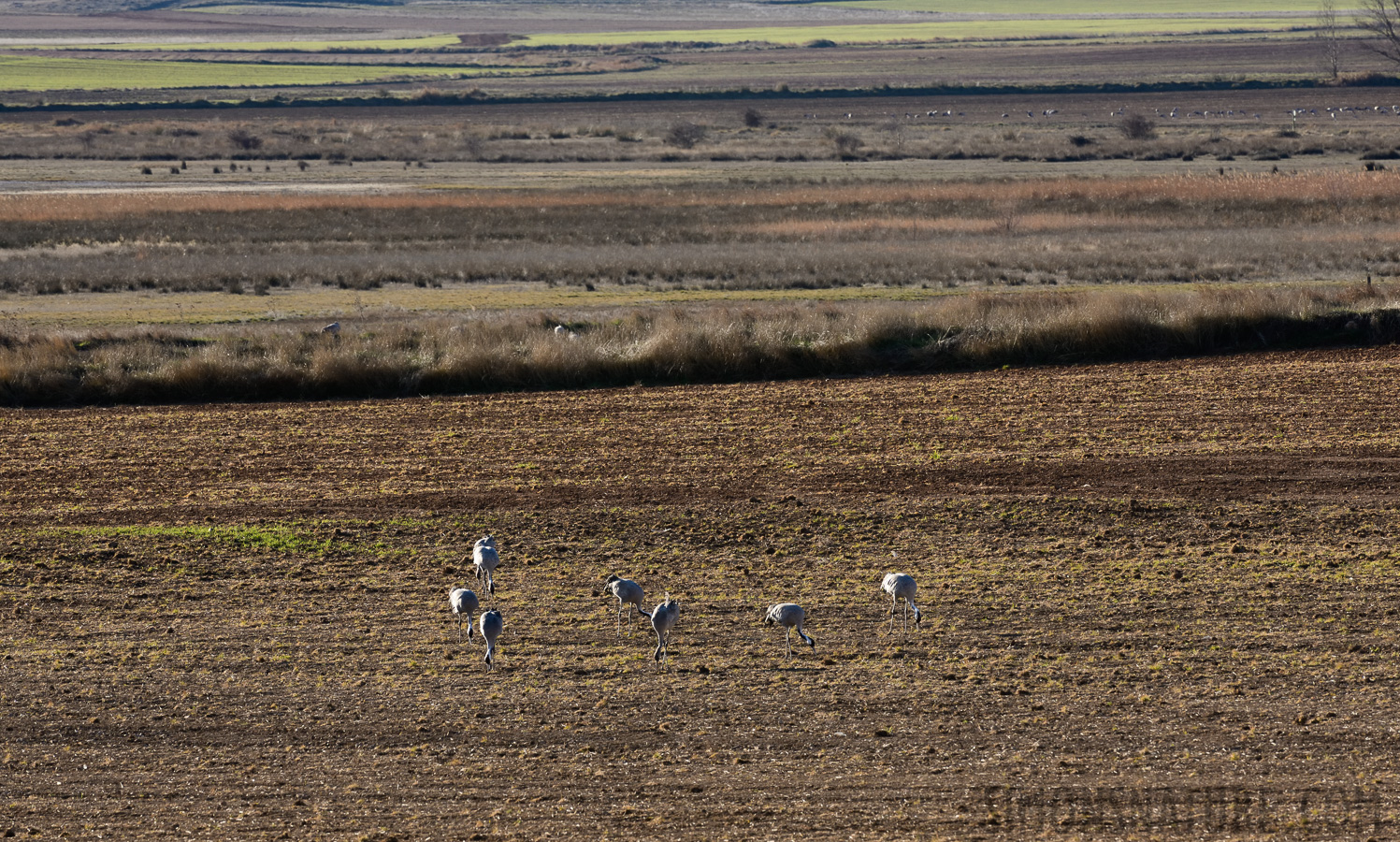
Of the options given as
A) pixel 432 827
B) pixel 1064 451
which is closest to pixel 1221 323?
pixel 1064 451

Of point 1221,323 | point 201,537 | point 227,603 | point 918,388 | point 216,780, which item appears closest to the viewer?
point 216,780

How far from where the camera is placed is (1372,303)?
23438 mm

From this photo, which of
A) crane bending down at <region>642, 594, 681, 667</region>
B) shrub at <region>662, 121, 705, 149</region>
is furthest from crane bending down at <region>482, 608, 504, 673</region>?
shrub at <region>662, 121, 705, 149</region>

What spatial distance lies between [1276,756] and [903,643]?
2.73 meters

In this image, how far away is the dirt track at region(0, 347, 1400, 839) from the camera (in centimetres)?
815

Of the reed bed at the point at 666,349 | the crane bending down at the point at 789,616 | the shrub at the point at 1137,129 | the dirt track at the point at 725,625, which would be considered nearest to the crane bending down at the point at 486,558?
the dirt track at the point at 725,625

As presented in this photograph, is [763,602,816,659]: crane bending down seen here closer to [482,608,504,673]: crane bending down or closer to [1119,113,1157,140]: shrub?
[482,608,504,673]: crane bending down

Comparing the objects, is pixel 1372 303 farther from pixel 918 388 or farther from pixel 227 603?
pixel 227 603

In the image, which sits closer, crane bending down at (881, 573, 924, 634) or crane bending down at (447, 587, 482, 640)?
crane bending down at (881, 573, 924, 634)

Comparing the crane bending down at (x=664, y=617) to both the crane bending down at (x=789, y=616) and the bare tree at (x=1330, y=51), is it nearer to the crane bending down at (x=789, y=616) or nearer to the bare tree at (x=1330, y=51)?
the crane bending down at (x=789, y=616)

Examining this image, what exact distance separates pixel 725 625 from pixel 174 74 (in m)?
155

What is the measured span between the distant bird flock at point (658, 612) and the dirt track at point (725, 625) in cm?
14

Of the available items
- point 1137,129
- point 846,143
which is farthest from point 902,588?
point 1137,129

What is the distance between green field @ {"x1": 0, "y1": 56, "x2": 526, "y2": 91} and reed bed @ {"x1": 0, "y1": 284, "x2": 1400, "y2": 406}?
415ft
